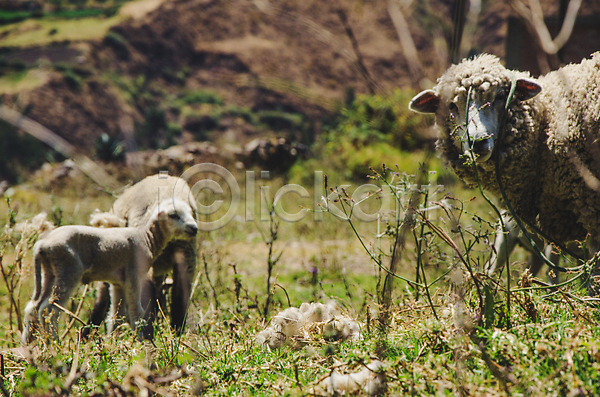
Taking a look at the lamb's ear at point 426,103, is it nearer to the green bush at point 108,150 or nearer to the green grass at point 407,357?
the green grass at point 407,357

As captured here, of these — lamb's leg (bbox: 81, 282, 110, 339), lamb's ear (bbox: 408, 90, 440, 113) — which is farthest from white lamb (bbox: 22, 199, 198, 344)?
lamb's ear (bbox: 408, 90, 440, 113)

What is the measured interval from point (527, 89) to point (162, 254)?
293 cm

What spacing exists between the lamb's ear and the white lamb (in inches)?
71.4

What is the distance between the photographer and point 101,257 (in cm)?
287

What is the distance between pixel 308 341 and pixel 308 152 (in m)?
12.8

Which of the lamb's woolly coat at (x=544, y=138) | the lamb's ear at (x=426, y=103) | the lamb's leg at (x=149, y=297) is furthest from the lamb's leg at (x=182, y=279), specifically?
the lamb's woolly coat at (x=544, y=138)

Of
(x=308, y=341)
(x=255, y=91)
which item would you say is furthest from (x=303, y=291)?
(x=255, y=91)

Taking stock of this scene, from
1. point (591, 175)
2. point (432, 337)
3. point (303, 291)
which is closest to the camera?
point (432, 337)

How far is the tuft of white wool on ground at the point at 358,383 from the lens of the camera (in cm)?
176

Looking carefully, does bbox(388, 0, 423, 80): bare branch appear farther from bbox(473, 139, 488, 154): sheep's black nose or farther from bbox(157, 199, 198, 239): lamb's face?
bbox(157, 199, 198, 239): lamb's face

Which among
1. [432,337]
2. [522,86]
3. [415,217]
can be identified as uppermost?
[522,86]

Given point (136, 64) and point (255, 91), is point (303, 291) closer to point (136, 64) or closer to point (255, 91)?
point (255, 91)

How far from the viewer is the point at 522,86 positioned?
8.71ft

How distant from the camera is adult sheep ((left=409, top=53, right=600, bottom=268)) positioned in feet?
8.25
